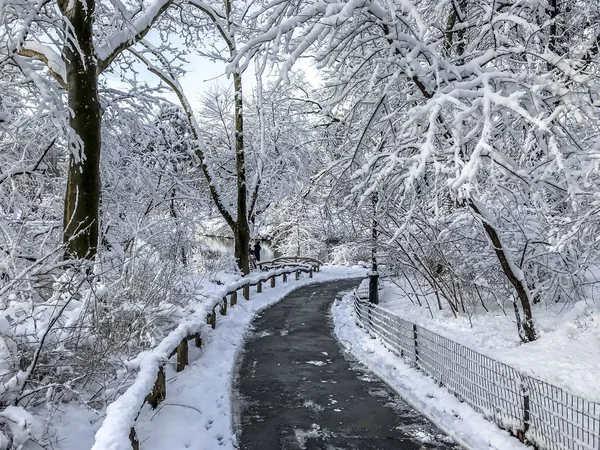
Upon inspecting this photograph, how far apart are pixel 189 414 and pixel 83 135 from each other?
4.86 metres

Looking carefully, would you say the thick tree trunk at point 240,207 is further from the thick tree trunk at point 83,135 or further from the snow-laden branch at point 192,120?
the thick tree trunk at point 83,135

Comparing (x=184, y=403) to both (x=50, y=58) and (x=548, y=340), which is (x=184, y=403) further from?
(x=548, y=340)

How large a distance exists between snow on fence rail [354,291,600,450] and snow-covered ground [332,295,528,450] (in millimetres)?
147

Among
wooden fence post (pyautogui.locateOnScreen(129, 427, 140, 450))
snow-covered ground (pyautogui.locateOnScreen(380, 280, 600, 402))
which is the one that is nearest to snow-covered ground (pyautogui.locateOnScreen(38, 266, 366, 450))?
wooden fence post (pyautogui.locateOnScreen(129, 427, 140, 450))

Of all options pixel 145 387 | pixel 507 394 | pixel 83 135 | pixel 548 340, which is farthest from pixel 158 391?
pixel 548 340

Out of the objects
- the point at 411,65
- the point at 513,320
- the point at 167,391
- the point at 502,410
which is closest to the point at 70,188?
the point at 167,391

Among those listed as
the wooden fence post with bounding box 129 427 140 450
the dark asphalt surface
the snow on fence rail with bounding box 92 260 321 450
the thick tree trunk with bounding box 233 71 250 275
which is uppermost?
the thick tree trunk with bounding box 233 71 250 275

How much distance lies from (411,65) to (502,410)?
4.83 meters

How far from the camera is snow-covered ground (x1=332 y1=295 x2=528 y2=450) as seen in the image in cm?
581

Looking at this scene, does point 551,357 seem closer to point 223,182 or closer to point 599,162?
point 599,162

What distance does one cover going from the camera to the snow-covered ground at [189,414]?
5.02 m

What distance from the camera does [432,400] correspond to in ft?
24.0

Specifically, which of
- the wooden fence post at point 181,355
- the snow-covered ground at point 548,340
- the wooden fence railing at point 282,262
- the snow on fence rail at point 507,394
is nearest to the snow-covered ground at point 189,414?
the wooden fence post at point 181,355

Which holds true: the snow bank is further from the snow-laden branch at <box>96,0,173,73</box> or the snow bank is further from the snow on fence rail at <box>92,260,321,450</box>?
the snow-laden branch at <box>96,0,173,73</box>
